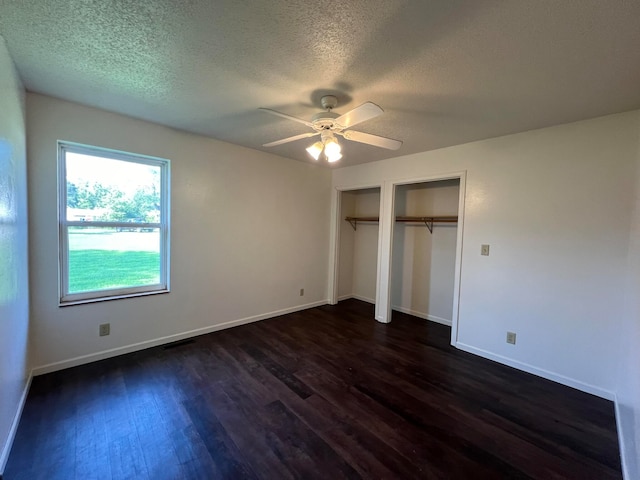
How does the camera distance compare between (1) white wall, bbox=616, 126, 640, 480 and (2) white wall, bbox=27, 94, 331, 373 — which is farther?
(2) white wall, bbox=27, 94, 331, 373

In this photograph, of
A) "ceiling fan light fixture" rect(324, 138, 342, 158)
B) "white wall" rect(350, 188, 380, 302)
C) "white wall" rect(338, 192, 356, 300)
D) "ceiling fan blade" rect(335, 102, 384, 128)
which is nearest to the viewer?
"ceiling fan blade" rect(335, 102, 384, 128)

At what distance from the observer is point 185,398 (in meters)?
2.12

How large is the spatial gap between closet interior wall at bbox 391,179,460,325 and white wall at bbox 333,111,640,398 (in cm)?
84

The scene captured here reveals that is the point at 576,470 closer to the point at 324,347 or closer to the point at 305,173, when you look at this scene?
the point at 324,347

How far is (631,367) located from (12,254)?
4.15m

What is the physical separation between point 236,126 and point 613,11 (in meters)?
2.72

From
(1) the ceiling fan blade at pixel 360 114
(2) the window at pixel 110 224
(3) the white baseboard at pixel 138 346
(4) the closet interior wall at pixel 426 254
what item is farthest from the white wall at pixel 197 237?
(1) the ceiling fan blade at pixel 360 114

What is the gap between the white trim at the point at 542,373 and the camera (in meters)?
2.31

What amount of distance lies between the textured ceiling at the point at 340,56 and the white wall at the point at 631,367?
1124mm

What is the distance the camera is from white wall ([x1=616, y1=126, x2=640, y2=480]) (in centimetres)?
153

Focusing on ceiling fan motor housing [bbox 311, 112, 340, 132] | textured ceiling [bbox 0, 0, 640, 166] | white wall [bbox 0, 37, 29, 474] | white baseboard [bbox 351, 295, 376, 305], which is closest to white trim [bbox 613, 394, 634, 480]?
textured ceiling [bbox 0, 0, 640, 166]

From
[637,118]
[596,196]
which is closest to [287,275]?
[596,196]

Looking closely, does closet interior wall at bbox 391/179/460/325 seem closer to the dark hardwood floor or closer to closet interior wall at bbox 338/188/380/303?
closet interior wall at bbox 338/188/380/303

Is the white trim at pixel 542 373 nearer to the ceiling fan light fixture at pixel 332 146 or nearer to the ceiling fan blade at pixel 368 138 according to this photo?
the ceiling fan blade at pixel 368 138
